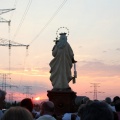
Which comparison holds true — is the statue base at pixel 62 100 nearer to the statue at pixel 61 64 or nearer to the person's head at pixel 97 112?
the statue at pixel 61 64

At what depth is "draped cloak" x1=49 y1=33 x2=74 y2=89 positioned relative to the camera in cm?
2411

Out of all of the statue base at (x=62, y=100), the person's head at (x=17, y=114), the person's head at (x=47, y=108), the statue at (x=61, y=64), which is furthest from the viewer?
the statue at (x=61, y=64)

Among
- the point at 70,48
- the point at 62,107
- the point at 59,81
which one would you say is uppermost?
the point at 70,48

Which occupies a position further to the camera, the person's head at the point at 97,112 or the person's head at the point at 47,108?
the person's head at the point at 47,108

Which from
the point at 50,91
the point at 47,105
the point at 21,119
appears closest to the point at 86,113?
the point at 21,119

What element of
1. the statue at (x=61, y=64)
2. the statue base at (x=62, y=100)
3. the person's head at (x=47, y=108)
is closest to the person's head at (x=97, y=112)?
the person's head at (x=47, y=108)

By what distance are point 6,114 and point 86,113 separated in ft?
3.33

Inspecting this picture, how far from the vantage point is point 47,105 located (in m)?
7.88

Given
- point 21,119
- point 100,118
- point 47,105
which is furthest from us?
point 47,105

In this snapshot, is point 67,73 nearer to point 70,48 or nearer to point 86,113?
point 70,48

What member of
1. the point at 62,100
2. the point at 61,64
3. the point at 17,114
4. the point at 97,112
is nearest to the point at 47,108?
the point at 17,114

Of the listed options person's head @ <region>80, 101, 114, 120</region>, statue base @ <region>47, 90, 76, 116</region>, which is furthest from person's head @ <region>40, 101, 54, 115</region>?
statue base @ <region>47, 90, 76, 116</region>

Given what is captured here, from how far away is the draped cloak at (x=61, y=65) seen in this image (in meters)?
24.1

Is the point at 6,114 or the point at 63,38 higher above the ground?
the point at 63,38
